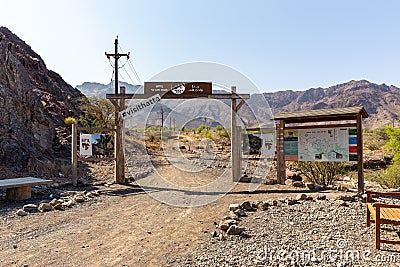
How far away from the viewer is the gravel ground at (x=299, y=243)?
403 centimetres

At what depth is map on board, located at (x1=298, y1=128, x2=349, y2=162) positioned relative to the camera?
27.9 ft

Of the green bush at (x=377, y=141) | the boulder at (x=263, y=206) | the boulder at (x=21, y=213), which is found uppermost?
the green bush at (x=377, y=141)

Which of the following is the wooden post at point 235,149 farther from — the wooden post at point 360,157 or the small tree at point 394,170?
the small tree at point 394,170

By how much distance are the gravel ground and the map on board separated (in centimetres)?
260

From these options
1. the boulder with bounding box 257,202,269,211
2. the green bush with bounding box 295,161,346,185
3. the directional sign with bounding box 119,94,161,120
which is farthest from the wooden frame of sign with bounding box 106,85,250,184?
the boulder with bounding box 257,202,269,211

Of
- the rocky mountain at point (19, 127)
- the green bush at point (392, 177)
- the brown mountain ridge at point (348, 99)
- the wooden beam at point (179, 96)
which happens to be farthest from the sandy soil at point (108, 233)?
the brown mountain ridge at point (348, 99)

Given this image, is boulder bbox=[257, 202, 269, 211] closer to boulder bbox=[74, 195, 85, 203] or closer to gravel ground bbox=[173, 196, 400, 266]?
gravel ground bbox=[173, 196, 400, 266]

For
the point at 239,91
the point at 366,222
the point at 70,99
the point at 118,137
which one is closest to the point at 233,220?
the point at 366,222

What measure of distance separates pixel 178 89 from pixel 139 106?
1.46 metres

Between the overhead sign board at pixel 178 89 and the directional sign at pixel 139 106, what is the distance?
0.21 metres

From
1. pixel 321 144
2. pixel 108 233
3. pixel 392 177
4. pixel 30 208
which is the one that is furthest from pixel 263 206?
pixel 392 177

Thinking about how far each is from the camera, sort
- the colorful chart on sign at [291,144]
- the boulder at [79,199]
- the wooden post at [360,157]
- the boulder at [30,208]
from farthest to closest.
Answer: the colorful chart on sign at [291,144] < the wooden post at [360,157] < the boulder at [79,199] < the boulder at [30,208]

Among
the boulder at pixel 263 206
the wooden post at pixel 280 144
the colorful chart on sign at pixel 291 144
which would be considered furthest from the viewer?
the wooden post at pixel 280 144

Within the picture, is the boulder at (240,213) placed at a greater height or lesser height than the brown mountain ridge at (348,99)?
lesser
